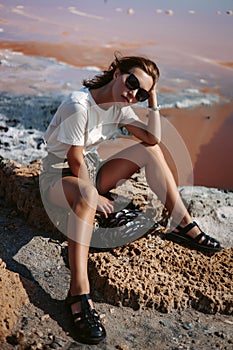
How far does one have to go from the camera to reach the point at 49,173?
223 centimetres

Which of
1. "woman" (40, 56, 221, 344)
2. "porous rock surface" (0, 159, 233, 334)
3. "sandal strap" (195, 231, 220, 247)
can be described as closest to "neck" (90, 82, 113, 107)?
"woman" (40, 56, 221, 344)

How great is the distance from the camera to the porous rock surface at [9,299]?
175cm

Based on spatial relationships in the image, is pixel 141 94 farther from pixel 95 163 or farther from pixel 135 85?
pixel 95 163

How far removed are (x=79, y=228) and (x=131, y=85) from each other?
0.60m

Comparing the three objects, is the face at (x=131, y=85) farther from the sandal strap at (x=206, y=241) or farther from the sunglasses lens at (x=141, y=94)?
the sandal strap at (x=206, y=241)

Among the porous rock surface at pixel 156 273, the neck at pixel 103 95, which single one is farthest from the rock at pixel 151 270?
the neck at pixel 103 95

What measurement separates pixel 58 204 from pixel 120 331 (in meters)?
0.59

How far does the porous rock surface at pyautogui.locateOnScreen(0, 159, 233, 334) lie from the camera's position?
2.00m

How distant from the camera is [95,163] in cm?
234

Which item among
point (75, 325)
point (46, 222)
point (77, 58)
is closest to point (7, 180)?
point (46, 222)

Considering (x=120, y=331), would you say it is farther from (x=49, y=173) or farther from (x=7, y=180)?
(x=7, y=180)

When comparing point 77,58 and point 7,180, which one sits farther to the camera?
point 77,58

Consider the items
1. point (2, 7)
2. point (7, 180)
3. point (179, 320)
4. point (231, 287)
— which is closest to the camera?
point (179, 320)

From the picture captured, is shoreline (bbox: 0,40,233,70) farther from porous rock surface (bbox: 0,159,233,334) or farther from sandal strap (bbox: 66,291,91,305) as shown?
sandal strap (bbox: 66,291,91,305)
